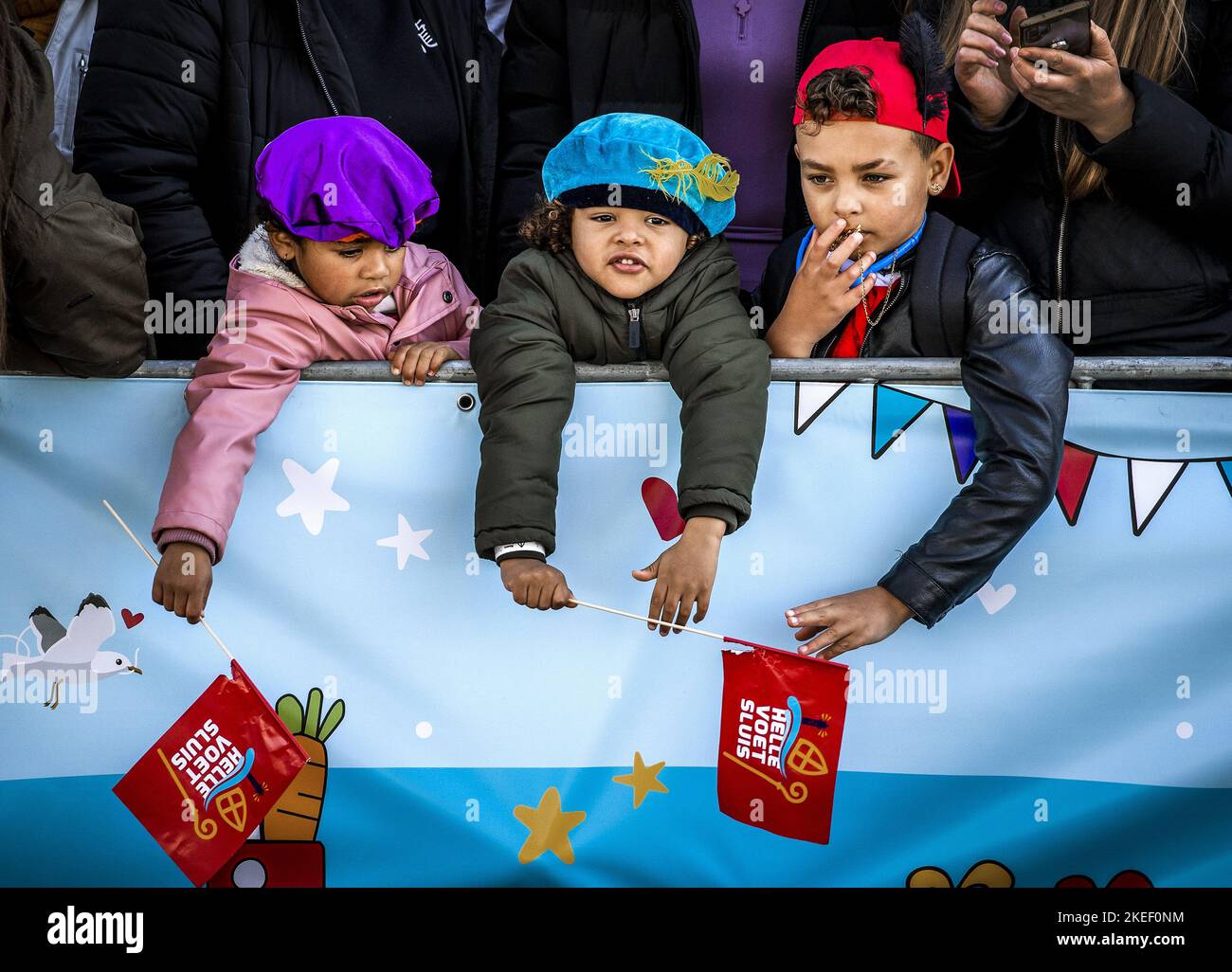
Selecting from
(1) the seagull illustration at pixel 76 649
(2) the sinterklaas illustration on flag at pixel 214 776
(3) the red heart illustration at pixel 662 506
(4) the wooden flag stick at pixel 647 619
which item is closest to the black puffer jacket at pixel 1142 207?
(3) the red heart illustration at pixel 662 506

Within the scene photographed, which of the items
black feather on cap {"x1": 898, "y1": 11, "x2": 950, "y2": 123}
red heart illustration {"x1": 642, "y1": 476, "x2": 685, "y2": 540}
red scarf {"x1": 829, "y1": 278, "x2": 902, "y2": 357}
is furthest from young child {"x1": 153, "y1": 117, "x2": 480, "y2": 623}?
black feather on cap {"x1": 898, "y1": 11, "x2": 950, "y2": 123}

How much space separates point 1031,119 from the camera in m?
3.02

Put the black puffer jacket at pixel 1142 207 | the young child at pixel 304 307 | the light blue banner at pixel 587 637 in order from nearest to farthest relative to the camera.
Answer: the young child at pixel 304 307, the light blue banner at pixel 587 637, the black puffer jacket at pixel 1142 207

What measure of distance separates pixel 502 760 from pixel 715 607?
55 cm

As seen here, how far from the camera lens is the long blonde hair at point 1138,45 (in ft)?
9.60

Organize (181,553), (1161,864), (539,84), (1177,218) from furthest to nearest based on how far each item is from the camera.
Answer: (539,84) < (1177,218) < (1161,864) < (181,553)

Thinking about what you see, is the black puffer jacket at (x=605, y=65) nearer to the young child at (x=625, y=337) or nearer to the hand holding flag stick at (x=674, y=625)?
the young child at (x=625, y=337)

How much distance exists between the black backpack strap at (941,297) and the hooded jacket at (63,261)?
5.44ft

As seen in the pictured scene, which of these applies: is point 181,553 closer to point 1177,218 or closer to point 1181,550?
point 1181,550

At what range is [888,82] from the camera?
110 inches

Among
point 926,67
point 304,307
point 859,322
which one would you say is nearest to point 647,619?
point 859,322

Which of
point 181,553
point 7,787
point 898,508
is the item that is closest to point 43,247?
point 181,553

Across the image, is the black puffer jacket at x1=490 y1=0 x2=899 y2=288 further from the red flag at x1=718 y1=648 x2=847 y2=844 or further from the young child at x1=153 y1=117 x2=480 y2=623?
the red flag at x1=718 y1=648 x2=847 y2=844

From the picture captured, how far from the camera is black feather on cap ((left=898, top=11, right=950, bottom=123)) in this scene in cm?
281
